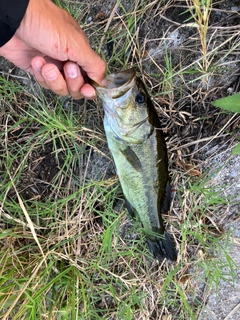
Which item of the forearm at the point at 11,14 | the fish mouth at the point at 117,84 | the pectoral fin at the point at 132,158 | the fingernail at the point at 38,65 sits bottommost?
the pectoral fin at the point at 132,158

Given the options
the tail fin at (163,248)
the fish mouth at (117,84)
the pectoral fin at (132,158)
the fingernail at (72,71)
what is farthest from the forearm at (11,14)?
the tail fin at (163,248)

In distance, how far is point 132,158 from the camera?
2420 mm

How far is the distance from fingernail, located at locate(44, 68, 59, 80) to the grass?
0.52m

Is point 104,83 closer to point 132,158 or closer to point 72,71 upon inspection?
point 72,71

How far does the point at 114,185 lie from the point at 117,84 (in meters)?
0.93

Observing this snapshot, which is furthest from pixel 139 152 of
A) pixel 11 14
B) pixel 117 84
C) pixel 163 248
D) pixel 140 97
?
pixel 11 14

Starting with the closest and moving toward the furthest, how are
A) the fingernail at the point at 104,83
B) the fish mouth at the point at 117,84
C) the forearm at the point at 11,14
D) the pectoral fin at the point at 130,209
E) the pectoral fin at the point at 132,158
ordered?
the forearm at the point at 11,14 → the fish mouth at the point at 117,84 → the fingernail at the point at 104,83 → the pectoral fin at the point at 132,158 → the pectoral fin at the point at 130,209

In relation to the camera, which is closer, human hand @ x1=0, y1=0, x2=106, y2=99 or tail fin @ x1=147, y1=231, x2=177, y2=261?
human hand @ x1=0, y1=0, x2=106, y2=99

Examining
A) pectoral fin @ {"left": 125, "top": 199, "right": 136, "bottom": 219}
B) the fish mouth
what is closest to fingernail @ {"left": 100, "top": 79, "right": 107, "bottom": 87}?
the fish mouth

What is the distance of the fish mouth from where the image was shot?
2.16 meters

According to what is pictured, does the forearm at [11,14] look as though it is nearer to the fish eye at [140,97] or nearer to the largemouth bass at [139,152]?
the largemouth bass at [139,152]

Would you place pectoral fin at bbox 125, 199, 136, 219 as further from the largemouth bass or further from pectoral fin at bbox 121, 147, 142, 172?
pectoral fin at bbox 121, 147, 142, 172

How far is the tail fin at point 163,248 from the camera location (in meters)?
2.68

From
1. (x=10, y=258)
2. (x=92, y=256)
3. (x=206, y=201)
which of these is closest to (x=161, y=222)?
(x=206, y=201)
